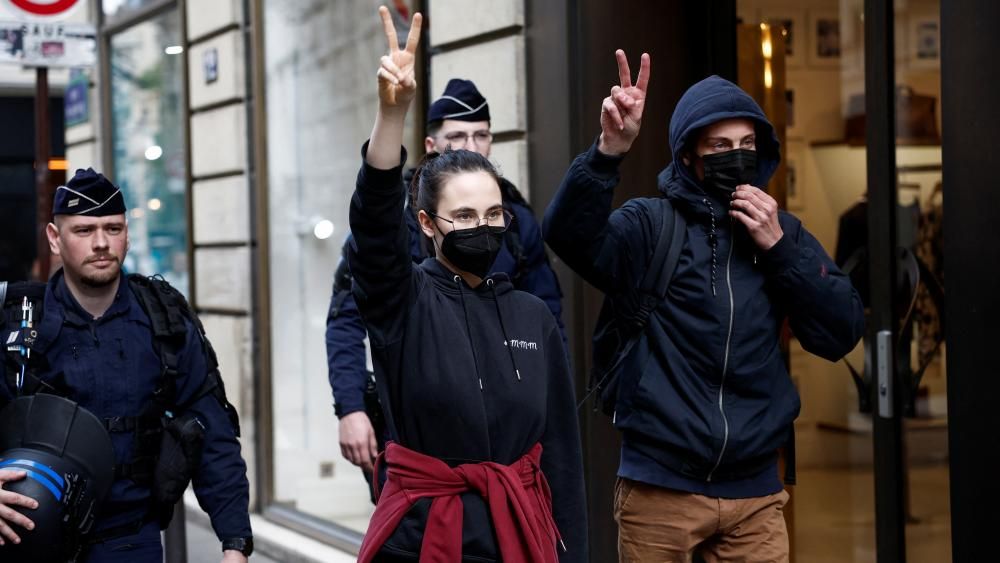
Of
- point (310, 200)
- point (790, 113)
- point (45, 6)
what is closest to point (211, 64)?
point (310, 200)

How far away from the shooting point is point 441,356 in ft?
10.2

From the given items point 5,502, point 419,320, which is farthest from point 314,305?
point 419,320

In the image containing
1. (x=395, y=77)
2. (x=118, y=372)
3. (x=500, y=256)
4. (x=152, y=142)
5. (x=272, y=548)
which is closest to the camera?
(x=395, y=77)

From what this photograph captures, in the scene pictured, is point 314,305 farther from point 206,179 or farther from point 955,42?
point 955,42

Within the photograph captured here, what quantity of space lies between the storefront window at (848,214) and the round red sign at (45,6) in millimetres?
3414

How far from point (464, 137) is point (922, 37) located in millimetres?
1852

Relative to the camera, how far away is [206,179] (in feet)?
30.9

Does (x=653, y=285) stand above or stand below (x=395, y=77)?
below

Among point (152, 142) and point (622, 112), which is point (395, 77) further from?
point (152, 142)

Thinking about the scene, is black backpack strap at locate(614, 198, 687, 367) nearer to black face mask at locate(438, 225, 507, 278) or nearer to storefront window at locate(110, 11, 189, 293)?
black face mask at locate(438, 225, 507, 278)

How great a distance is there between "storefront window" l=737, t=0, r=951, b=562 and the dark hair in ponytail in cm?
227

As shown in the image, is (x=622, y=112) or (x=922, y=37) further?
(x=922, y=37)

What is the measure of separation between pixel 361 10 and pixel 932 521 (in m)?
4.59

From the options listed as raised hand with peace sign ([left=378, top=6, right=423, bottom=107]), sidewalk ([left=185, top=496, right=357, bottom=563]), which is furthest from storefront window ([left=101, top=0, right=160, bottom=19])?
raised hand with peace sign ([left=378, top=6, right=423, bottom=107])
